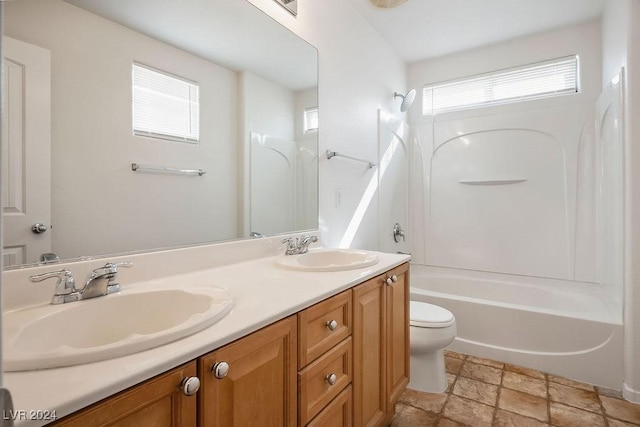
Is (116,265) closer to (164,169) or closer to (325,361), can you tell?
(164,169)

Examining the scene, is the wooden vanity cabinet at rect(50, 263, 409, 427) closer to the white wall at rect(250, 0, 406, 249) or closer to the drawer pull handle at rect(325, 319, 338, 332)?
the drawer pull handle at rect(325, 319, 338, 332)

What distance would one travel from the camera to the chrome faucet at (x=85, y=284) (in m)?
0.92

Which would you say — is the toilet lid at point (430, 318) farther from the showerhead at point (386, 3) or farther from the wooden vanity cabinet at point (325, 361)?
the showerhead at point (386, 3)

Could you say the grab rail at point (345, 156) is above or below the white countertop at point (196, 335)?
above

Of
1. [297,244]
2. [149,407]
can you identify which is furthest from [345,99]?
[149,407]

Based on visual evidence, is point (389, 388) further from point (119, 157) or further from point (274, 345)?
point (119, 157)

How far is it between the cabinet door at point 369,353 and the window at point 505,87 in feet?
7.78

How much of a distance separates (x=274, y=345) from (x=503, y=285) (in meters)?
2.62

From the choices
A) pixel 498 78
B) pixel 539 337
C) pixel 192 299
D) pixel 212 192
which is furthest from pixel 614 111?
pixel 192 299

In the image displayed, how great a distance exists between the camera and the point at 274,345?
0.90 metres

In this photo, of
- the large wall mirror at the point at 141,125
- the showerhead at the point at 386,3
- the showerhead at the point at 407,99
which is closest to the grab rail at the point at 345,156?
the large wall mirror at the point at 141,125

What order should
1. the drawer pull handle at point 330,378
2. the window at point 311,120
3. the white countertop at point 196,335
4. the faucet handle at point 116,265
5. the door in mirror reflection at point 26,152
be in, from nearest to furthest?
the white countertop at point 196,335 → the door in mirror reflection at point 26,152 → the faucet handle at point 116,265 → the drawer pull handle at point 330,378 → the window at point 311,120

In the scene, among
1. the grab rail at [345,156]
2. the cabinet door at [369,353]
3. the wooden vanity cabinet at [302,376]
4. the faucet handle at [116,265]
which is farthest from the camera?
the grab rail at [345,156]

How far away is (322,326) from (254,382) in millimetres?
309
